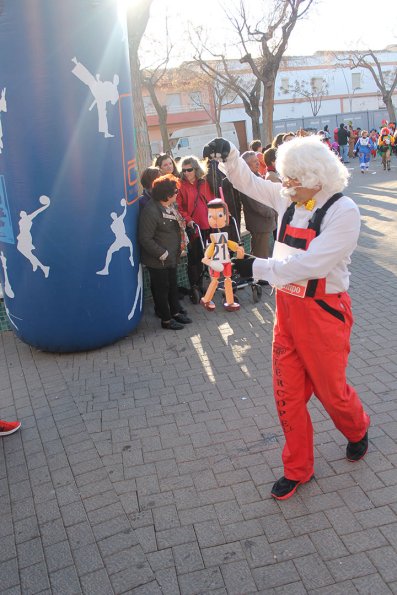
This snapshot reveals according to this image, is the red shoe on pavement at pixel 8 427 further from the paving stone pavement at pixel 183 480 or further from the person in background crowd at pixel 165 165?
the person in background crowd at pixel 165 165

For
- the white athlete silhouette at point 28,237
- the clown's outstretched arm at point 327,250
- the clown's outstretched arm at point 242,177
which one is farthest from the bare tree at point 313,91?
the clown's outstretched arm at point 327,250

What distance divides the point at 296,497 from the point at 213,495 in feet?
1.53

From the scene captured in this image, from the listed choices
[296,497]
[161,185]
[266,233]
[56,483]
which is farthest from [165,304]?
[296,497]

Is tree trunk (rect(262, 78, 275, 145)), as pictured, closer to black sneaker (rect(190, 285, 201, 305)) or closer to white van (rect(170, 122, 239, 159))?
white van (rect(170, 122, 239, 159))

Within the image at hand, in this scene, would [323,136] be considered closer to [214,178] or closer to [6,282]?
[214,178]

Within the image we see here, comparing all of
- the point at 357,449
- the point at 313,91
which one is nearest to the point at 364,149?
the point at 357,449

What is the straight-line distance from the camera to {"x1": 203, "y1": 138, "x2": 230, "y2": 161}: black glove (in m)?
2.98

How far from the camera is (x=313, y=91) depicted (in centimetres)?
5269

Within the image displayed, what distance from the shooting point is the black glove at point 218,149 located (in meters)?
2.98

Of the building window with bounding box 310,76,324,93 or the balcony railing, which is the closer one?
the balcony railing

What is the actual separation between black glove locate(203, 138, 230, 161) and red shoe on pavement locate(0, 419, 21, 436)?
2.35 meters

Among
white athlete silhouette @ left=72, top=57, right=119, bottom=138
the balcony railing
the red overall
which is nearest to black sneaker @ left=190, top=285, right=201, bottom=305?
white athlete silhouette @ left=72, top=57, right=119, bottom=138

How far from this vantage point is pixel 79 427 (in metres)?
3.78

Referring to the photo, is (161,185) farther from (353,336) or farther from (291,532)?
(291,532)
